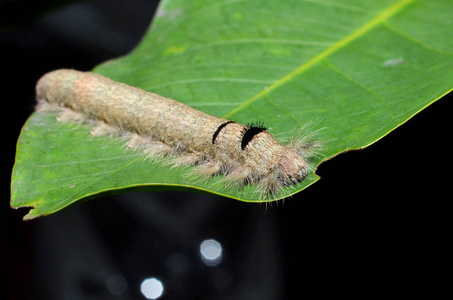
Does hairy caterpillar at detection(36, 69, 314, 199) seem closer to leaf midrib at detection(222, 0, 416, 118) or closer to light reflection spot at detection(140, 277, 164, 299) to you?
leaf midrib at detection(222, 0, 416, 118)

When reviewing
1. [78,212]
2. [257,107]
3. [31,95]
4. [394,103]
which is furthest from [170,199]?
[394,103]

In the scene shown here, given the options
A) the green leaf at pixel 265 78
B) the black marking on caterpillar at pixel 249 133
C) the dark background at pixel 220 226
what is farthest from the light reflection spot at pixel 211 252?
the black marking on caterpillar at pixel 249 133

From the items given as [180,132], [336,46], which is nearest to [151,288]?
[180,132]

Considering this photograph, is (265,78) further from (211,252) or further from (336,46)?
(211,252)

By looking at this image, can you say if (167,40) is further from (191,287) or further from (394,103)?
(191,287)

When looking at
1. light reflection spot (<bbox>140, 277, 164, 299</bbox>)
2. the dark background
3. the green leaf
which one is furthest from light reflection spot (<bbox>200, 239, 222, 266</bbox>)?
the green leaf

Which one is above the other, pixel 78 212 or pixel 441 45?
pixel 441 45

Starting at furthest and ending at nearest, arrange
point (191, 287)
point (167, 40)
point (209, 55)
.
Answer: point (191, 287) < point (167, 40) < point (209, 55)

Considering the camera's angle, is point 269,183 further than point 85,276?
No
